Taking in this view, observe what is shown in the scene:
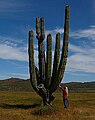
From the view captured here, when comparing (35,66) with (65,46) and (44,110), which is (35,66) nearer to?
(65,46)

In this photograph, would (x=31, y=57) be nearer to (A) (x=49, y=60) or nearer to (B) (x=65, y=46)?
(A) (x=49, y=60)

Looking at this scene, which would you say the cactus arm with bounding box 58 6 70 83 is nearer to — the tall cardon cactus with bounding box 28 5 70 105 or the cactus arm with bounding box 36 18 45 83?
the tall cardon cactus with bounding box 28 5 70 105

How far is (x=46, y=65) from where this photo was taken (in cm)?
2711

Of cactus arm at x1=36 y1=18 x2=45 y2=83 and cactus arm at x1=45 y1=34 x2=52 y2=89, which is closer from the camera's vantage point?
cactus arm at x1=45 y1=34 x2=52 y2=89

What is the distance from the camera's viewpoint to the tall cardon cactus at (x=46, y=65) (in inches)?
1010

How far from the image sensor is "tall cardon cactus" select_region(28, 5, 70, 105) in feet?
84.2

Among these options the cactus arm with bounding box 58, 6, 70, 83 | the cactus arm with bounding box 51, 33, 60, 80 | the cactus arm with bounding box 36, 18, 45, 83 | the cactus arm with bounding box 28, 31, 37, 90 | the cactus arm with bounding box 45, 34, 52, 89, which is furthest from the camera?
the cactus arm with bounding box 36, 18, 45, 83

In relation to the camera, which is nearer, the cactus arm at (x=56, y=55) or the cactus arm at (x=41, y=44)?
the cactus arm at (x=56, y=55)

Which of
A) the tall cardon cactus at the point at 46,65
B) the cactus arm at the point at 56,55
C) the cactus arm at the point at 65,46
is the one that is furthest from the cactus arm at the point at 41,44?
the cactus arm at the point at 65,46

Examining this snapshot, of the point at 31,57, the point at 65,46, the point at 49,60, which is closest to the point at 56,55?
the point at 49,60

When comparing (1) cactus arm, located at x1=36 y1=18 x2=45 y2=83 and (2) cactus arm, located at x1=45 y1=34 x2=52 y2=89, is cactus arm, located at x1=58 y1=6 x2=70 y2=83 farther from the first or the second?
(1) cactus arm, located at x1=36 y1=18 x2=45 y2=83

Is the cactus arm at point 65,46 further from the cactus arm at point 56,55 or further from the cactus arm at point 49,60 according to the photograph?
the cactus arm at point 49,60

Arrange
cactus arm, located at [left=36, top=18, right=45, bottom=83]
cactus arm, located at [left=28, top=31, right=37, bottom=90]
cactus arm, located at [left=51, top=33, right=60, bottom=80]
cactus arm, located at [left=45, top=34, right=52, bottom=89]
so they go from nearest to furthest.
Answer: cactus arm, located at [left=51, top=33, right=60, bottom=80] < cactus arm, located at [left=45, top=34, right=52, bottom=89] < cactus arm, located at [left=28, top=31, right=37, bottom=90] < cactus arm, located at [left=36, top=18, right=45, bottom=83]

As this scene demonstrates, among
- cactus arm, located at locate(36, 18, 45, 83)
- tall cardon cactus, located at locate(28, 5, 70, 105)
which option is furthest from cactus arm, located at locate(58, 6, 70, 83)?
cactus arm, located at locate(36, 18, 45, 83)
